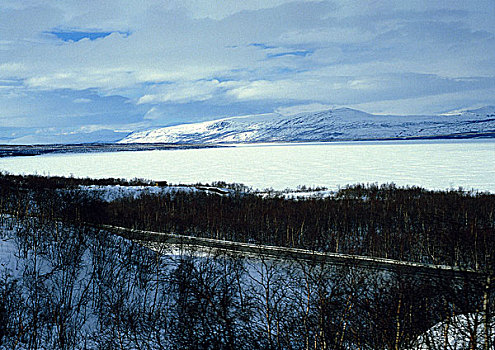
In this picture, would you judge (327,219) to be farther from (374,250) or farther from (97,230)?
(97,230)

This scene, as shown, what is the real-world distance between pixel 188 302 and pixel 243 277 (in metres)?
5.76

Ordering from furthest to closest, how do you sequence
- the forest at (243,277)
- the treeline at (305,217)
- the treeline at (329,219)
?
1. the treeline at (329,219)
2. the treeline at (305,217)
3. the forest at (243,277)

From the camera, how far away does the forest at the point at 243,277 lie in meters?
13.0

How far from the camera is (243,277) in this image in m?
23.4

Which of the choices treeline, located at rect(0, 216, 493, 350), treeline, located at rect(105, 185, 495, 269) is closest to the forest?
treeline, located at rect(0, 216, 493, 350)

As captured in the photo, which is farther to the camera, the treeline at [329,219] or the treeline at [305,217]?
the treeline at [329,219]

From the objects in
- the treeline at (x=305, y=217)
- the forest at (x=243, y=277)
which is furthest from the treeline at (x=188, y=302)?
the treeline at (x=305, y=217)

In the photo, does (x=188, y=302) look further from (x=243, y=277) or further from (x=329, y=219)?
(x=329, y=219)

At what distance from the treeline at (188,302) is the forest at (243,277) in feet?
0.39

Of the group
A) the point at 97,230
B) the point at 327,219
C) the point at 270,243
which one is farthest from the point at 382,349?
the point at 327,219

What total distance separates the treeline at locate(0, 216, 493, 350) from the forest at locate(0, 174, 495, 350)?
12cm

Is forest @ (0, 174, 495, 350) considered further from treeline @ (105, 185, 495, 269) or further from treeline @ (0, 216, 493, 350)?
treeline @ (105, 185, 495, 269)

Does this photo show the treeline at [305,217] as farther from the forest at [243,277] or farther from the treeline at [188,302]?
the treeline at [188,302]

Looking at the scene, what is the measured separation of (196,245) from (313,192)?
3341 cm
